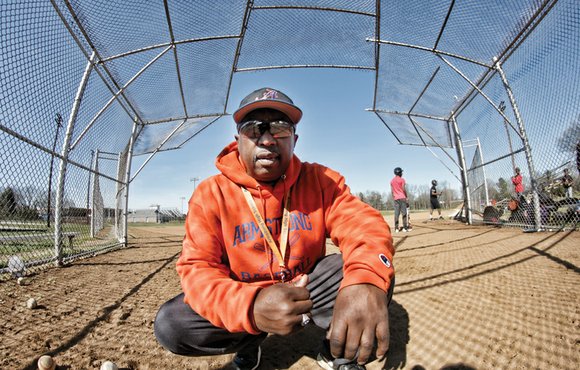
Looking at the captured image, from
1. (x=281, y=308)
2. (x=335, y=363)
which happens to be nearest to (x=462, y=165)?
(x=335, y=363)

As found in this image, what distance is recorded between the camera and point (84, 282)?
331cm

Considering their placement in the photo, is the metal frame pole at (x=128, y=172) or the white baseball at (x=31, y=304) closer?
the white baseball at (x=31, y=304)

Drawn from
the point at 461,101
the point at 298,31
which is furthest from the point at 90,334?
the point at 461,101

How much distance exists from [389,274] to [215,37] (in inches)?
213

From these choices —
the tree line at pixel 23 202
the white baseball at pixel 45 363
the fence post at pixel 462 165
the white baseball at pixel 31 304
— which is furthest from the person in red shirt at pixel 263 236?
the fence post at pixel 462 165

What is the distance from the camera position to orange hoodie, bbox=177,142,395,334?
1264mm

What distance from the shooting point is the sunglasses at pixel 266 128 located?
1.66 metres

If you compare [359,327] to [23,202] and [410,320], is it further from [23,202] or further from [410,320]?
[23,202]

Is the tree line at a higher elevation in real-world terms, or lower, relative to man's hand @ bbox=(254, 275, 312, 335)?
higher

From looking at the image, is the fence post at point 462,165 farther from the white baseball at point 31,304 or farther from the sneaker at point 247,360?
the white baseball at point 31,304

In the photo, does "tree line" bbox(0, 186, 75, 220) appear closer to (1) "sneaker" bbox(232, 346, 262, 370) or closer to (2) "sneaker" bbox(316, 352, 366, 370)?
(1) "sneaker" bbox(232, 346, 262, 370)

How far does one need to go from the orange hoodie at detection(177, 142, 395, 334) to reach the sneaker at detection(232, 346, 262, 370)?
1.34ft

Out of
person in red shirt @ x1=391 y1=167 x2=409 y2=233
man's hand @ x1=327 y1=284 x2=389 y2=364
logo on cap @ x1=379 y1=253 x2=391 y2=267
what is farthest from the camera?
person in red shirt @ x1=391 y1=167 x2=409 y2=233

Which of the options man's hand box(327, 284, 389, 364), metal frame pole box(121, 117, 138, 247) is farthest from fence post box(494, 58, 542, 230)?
metal frame pole box(121, 117, 138, 247)
